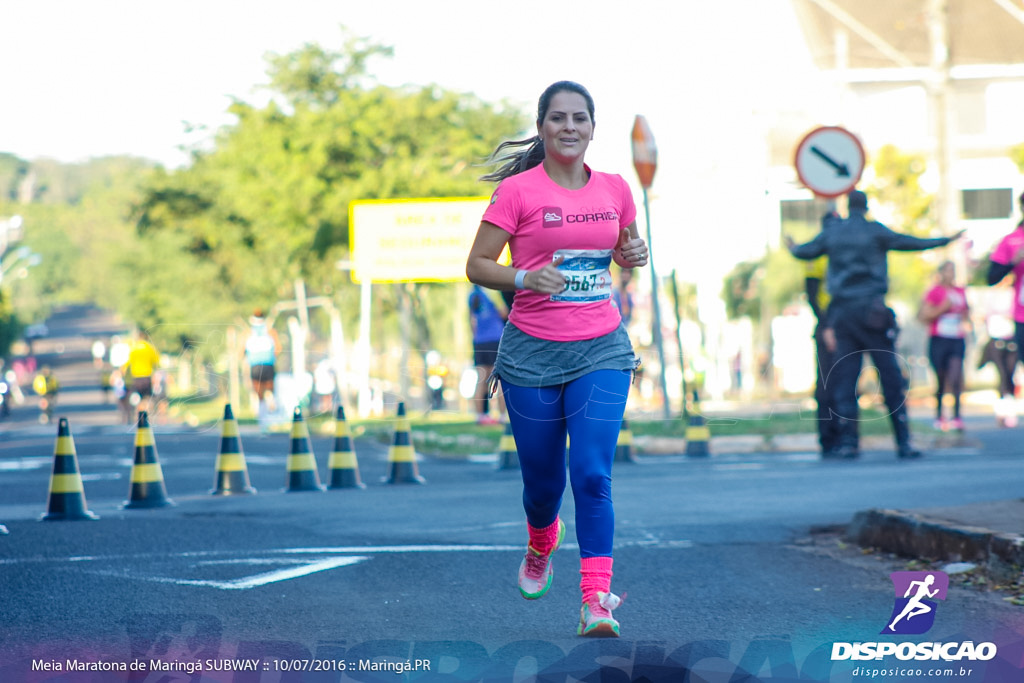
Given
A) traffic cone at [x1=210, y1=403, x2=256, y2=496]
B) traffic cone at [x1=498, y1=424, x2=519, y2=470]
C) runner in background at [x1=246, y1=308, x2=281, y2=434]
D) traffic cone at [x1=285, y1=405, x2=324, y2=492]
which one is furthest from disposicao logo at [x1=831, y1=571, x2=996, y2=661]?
runner in background at [x1=246, y1=308, x2=281, y2=434]

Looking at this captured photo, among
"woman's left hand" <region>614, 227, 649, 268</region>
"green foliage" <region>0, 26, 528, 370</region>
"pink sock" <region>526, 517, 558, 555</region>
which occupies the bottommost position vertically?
"pink sock" <region>526, 517, 558, 555</region>

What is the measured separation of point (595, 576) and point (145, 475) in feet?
20.6

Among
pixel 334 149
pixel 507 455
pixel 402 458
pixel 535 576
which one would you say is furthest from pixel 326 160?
pixel 535 576

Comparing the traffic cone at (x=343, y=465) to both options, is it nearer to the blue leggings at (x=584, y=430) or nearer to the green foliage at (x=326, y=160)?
the blue leggings at (x=584, y=430)

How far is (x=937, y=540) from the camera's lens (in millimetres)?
7012

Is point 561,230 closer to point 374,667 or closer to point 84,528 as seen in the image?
point 374,667

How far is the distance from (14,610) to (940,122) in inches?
876

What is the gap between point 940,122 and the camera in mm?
25609

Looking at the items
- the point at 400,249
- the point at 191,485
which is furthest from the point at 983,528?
the point at 400,249

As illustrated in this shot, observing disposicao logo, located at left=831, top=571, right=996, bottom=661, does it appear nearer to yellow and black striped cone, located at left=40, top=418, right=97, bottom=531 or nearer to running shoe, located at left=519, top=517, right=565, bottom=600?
running shoe, located at left=519, top=517, right=565, bottom=600

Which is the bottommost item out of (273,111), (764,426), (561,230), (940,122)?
(764,426)

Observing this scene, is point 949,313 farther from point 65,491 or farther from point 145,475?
point 65,491

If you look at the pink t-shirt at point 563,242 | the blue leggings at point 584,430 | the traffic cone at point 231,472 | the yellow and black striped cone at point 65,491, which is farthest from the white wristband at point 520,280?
the traffic cone at point 231,472

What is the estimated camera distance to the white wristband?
524 centimetres
